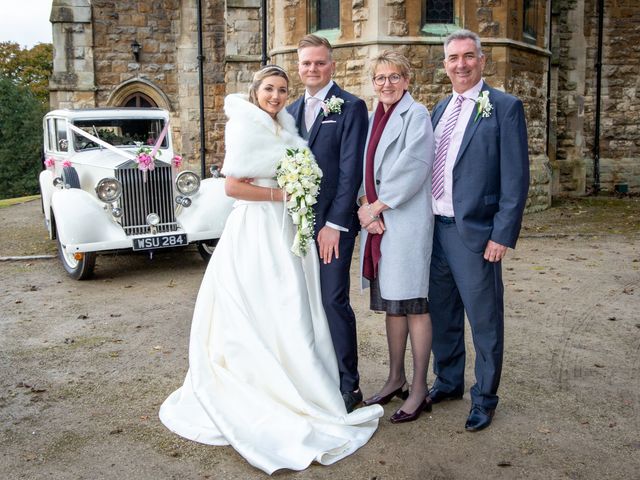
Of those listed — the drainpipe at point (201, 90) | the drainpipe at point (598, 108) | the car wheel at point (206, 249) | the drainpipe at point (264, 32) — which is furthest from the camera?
the drainpipe at point (201, 90)

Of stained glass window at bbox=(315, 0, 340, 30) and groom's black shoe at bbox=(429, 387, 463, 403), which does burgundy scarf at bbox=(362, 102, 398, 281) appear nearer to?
groom's black shoe at bbox=(429, 387, 463, 403)

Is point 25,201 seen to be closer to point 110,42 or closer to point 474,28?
point 110,42

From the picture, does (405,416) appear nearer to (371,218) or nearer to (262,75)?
(371,218)

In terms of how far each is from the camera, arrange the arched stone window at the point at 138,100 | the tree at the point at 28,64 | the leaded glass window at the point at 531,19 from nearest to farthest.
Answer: the leaded glass window at the point at 531,19
the arched stone window at the point at 138,100
the tree at the point at 28,64

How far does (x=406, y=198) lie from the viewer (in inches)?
151

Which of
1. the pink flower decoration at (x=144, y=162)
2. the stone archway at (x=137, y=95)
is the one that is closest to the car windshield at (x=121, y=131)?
the pink flower decoration at (x=144, y=162)

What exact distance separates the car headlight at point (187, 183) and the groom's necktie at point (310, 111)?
16.0ft

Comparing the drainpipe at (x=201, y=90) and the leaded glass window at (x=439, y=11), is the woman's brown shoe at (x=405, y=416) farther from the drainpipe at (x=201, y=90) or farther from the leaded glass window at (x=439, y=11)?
the drainpipe at (x=201, y=90)

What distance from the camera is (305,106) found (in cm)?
419

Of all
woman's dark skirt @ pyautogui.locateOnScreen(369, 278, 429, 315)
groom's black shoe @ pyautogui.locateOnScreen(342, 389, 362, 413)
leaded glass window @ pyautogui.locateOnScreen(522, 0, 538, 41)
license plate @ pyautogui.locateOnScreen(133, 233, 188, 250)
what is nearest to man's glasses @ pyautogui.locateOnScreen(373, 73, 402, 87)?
woman's dark skirt @ pyautogui.locateOnScreen(369, 278, 429, 315)

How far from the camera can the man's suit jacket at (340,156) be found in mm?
3926

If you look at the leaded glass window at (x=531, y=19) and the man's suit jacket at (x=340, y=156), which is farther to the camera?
the leaded glass window at (x=531, y=19)

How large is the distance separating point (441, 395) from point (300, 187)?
1.61 metres

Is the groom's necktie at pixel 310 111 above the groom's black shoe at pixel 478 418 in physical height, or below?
above
